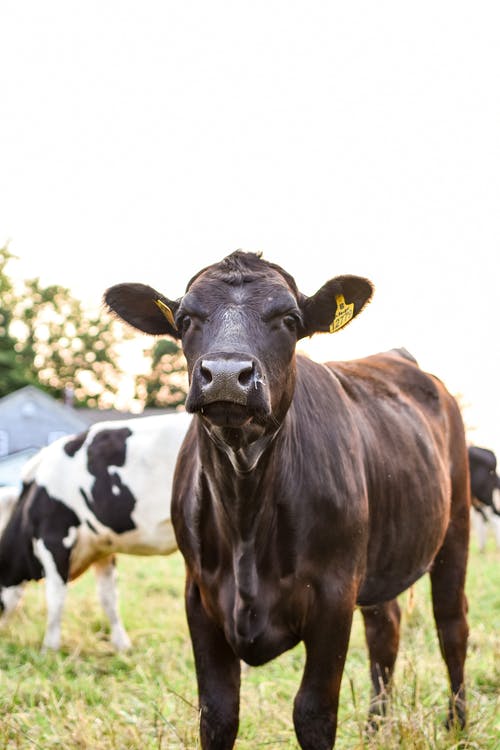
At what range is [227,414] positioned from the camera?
286cm

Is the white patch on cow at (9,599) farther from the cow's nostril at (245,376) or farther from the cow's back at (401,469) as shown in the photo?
the cow's nostril at (245,376)

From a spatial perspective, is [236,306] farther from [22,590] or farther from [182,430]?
[22,590]

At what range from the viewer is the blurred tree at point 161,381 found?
57344mm

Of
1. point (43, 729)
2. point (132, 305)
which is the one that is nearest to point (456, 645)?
point (43, 729)

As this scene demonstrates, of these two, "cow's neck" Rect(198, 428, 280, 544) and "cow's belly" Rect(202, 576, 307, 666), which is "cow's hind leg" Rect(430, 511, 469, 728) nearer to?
"cow's belly" Rect(202, 576, 307, 666)

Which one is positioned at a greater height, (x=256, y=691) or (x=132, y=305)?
(x=132, y=305)

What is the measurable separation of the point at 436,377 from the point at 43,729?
3229 mm

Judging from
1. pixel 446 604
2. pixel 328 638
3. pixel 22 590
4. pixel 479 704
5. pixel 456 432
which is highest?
pixel 456 432

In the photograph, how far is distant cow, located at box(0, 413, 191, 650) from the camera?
26.0 feet

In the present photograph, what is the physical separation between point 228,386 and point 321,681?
4.41ft

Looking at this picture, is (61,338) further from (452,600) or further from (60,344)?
(452,600)

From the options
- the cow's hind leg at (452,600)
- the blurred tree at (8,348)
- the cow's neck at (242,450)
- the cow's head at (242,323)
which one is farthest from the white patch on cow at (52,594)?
the blurred tree at (8,348)

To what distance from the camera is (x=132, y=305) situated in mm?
3762

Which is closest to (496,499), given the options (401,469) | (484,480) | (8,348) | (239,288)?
(484,480)
